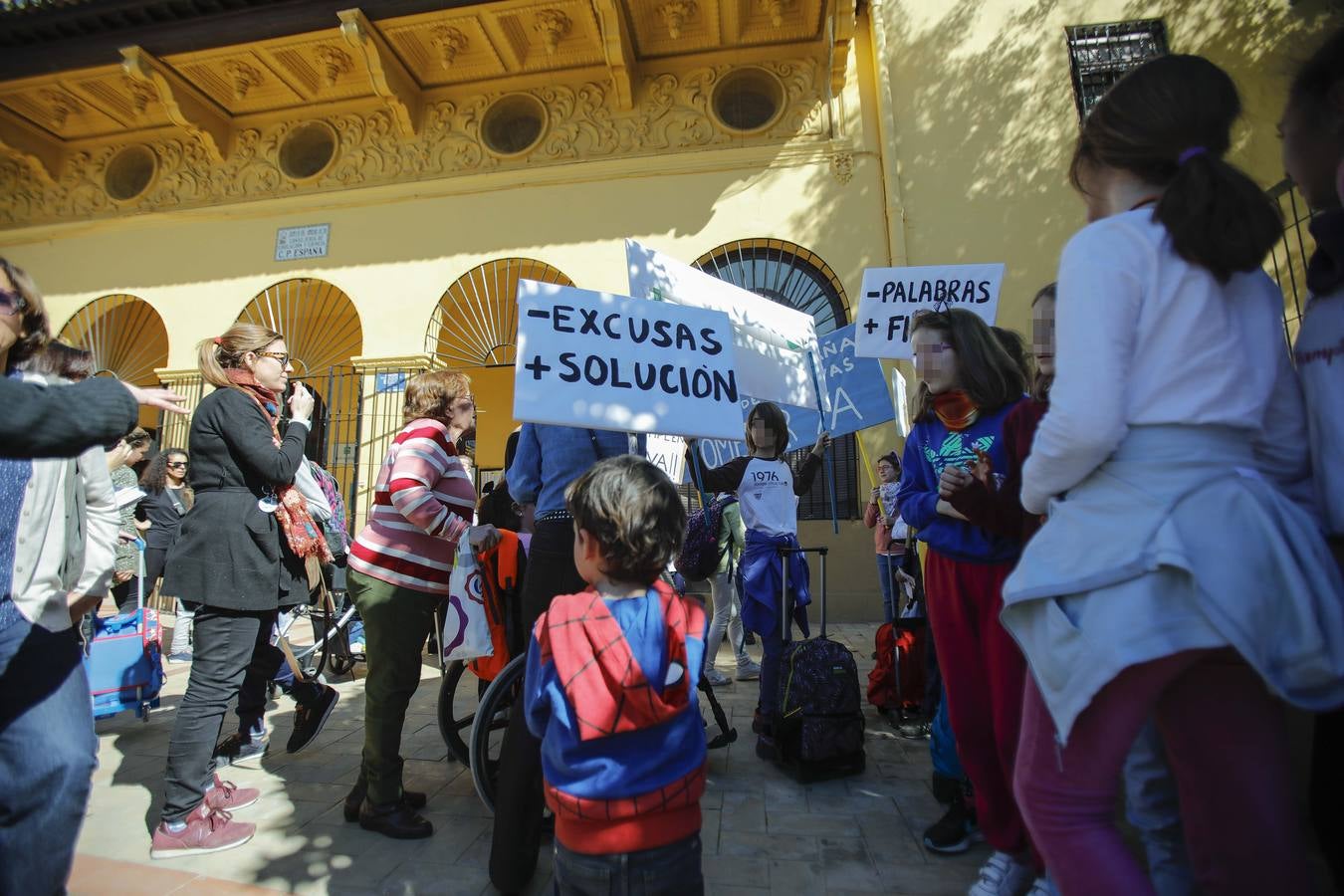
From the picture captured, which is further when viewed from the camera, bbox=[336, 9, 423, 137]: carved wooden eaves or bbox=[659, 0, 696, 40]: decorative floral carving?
bbox=[659, 0, 696, 40]: decorative floral carving

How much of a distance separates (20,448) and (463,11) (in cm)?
807

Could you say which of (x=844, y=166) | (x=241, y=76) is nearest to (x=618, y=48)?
(x=844, y=166)

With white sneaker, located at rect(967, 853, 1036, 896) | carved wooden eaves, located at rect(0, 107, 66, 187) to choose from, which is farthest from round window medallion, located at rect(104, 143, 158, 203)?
white sneaker, located at rect(967, 853, 1036, 896)

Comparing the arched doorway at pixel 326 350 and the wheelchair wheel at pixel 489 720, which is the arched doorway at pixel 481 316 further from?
the wheelchair wheel at pixel 489 720

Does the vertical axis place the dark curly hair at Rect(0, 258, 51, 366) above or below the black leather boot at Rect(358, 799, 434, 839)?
above

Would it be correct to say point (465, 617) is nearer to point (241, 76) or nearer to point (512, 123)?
point (512, 123)

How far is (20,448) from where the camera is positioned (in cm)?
128

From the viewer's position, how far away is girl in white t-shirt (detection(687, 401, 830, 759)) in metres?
3.50

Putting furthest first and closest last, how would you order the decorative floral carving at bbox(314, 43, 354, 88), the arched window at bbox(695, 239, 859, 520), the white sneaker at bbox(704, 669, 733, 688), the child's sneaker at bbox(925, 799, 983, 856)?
the decorative floral carving at bbox(314, 43, 354, 88), the arched window at bbox(695, 239, 859, 520), the white sneaker at bbox(704, 669, 733, 688), the child's sneaker at bbox(925, 799, 983, 856)

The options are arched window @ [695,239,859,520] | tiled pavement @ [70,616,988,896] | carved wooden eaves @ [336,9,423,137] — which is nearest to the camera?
tiled pavement @ [70,616,988,896]

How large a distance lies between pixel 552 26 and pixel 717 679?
743cm

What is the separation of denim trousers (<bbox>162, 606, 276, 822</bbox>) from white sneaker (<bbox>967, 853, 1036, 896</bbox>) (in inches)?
107

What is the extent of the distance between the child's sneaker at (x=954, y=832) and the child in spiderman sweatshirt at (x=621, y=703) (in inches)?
49.9

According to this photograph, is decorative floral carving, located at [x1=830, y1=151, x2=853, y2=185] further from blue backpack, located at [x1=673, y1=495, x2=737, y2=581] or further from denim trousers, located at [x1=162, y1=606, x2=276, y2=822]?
denim trousers, located at [x1=162, y1=606, x2=276, y2=822]
